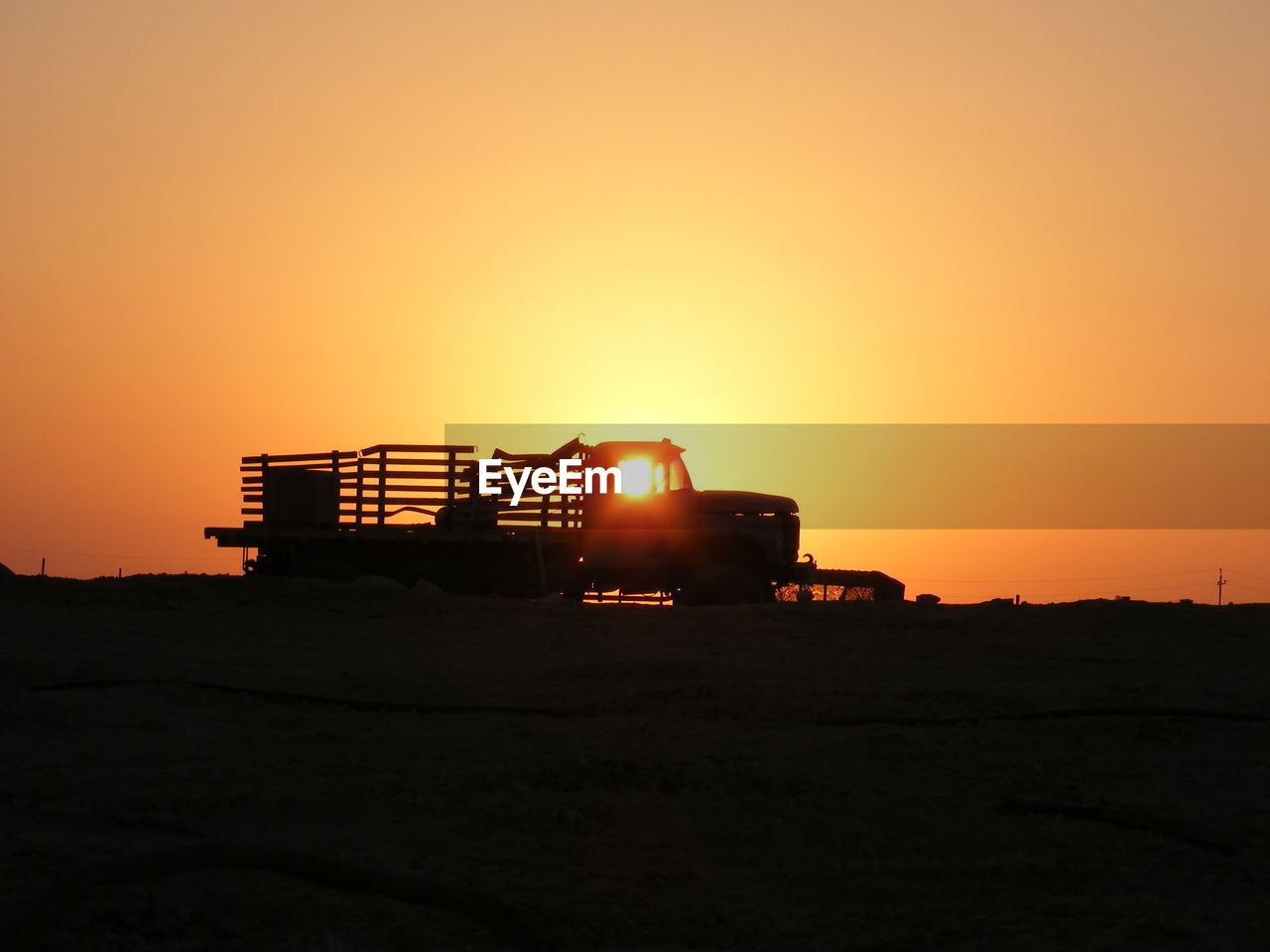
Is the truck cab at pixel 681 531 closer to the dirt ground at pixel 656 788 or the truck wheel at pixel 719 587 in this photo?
the truck wheel at pixel 719 587

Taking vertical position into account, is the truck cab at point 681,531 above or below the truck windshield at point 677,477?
below

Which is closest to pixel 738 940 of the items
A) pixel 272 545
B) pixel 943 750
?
pixel 943 750

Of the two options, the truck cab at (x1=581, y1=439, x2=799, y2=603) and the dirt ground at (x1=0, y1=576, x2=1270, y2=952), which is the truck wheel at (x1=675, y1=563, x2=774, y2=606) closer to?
the truck cab at (x1=581, y1=439, x2=799, y2=603)

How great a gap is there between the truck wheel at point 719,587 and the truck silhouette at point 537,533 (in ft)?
0.08

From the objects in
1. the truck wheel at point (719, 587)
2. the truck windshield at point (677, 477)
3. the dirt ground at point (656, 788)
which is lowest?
the dirt ground at point (656, 788)

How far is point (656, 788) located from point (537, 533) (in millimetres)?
15110

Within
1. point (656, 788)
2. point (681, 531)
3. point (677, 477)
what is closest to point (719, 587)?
point (681, 531)

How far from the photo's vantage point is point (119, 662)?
43.1 ft

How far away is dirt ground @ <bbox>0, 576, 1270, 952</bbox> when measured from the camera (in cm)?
546

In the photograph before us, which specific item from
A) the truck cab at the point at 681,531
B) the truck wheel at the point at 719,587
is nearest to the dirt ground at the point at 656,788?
the truck wheel at the point at 719,587

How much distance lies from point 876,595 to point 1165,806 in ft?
75.0

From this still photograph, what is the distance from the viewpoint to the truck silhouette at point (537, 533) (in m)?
21.3

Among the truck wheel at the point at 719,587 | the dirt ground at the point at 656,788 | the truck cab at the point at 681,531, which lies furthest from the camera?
the truck cab at the point at 681,531

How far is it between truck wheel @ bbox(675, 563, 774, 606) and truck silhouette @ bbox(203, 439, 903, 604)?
0.02 m
